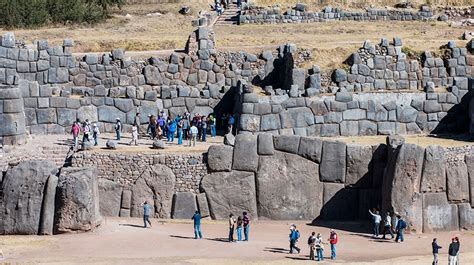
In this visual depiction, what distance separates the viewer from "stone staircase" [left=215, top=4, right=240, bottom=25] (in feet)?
211

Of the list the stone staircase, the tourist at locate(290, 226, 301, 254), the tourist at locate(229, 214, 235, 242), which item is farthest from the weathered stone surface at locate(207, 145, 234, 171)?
the stone staircase

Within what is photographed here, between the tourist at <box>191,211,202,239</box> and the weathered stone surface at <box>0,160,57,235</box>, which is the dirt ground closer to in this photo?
Result: the tourist at <box>191,211,202,239</box>

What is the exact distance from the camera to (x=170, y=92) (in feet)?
162

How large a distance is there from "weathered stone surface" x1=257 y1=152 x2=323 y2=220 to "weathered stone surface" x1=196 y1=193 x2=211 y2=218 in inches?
70.7

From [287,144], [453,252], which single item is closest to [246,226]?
[287,144]

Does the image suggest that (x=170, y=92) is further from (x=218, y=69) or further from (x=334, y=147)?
(x=334, y=147)

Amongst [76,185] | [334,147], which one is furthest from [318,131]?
[76,185]

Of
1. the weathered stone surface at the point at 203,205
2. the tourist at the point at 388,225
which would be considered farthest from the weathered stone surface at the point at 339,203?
the weathered stone surface at the point at 203,205

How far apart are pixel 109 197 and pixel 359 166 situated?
28.3ft

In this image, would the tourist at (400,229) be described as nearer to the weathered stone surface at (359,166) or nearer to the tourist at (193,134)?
the weathered stone surface at (359,166)

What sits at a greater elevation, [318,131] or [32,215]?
[318,131]

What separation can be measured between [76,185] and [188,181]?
5.00 m

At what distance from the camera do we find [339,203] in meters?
44.1

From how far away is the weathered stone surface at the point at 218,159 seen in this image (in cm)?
4366
